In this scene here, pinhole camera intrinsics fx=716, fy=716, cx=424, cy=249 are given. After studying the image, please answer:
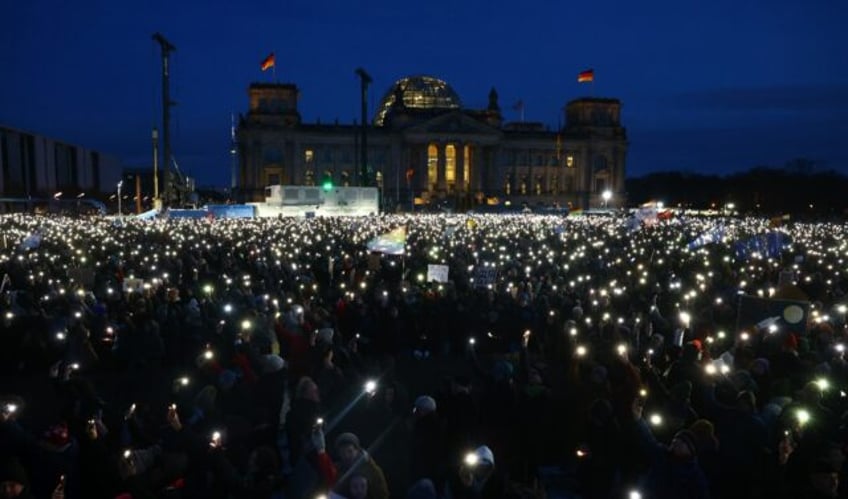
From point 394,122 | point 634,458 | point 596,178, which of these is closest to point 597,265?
point 634,458

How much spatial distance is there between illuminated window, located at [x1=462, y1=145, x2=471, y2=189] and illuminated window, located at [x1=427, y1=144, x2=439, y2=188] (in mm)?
3549

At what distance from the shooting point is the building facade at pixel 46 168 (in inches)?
3159

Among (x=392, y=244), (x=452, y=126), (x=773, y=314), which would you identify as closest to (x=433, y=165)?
(x=452, y=126)

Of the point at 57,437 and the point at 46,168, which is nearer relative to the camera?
the point at 57,437

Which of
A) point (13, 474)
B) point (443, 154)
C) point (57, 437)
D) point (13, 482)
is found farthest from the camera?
point (443, 154)

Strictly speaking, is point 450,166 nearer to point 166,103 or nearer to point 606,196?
point 606,196

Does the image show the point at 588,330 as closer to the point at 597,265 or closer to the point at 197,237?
the point at 597,265

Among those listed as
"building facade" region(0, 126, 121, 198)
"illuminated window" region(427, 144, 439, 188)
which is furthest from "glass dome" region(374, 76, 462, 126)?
"building facade" region(0, 126, 121, 198)

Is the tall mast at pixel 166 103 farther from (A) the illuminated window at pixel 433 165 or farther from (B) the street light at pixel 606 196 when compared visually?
(B) the street light at pixel 606 196

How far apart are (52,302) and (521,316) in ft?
25.9

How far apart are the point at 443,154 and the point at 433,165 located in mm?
2041

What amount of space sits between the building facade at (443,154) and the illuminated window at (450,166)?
0.13 meters

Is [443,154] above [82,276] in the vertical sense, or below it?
above

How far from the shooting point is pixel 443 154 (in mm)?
93875
